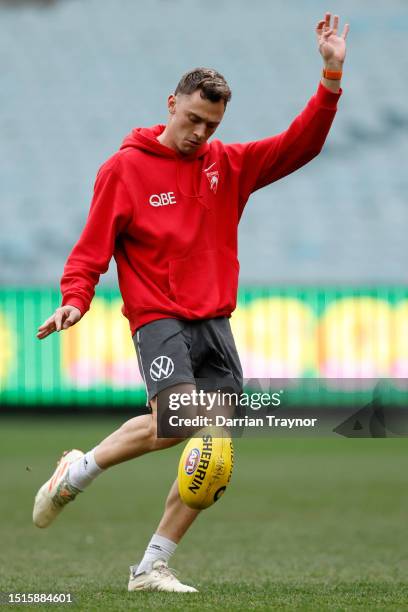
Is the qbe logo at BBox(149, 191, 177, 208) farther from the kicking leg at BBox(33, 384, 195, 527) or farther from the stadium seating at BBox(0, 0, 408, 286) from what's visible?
the stadium seating at BBox(0, 0, 408, 286)

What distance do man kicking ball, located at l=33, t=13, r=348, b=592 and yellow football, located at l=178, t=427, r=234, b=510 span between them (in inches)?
7.7

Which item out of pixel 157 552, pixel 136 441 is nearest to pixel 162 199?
pixel 136 441

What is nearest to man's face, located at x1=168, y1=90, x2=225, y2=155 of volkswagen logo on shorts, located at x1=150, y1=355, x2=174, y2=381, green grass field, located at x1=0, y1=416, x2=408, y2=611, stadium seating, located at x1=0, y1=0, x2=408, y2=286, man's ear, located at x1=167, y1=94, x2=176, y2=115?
man's ear, located at x1=167, y1=94, x2=176, y2=115

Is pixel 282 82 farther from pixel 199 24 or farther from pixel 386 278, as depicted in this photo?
pixel 386 278

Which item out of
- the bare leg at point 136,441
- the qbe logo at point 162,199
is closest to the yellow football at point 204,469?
the bare leg at point 136,441

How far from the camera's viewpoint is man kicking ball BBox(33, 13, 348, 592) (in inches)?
194

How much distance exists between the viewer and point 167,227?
196 inches

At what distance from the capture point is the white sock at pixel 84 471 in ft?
16.9

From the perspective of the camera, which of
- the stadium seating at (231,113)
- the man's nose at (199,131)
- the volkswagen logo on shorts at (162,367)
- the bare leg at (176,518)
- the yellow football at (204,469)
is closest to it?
the yellow football at (204,469)

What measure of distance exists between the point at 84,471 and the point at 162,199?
1.18 m

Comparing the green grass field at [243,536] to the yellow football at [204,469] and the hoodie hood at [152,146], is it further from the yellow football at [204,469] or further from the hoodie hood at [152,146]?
the hoodie hood at [152,146]

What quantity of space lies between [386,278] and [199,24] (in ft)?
25.8

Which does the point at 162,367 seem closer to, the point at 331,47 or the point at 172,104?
the point at 172,104

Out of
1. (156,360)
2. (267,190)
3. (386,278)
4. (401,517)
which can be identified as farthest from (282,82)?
(156,360)
